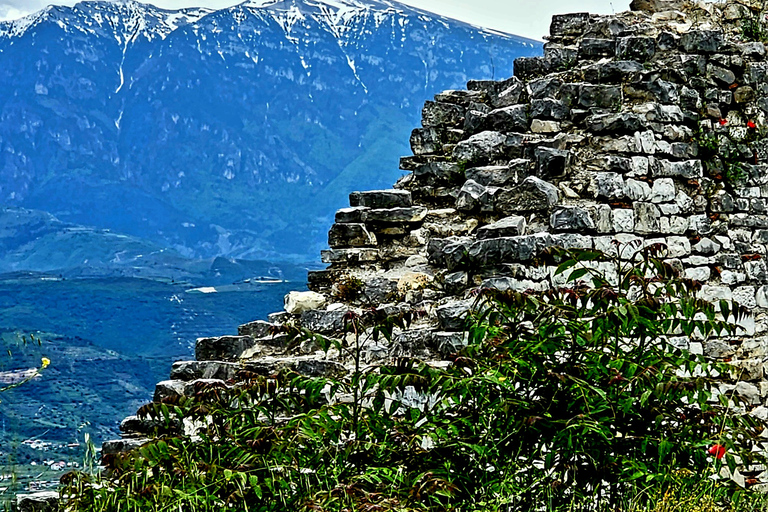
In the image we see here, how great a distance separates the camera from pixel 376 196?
26.4 feet

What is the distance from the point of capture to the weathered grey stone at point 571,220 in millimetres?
6711

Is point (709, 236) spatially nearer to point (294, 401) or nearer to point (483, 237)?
point (483, 237)

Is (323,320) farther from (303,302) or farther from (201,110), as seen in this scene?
(201,110)

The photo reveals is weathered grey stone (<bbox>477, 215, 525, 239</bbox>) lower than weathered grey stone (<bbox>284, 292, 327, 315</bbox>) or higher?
higher

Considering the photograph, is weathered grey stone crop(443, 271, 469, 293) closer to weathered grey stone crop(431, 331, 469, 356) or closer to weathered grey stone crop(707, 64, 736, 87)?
weathered grey stone crop(431, 331, 469, 356)

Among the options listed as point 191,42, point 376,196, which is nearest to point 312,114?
point 191,42

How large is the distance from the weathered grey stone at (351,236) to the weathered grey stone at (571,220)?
5.50 ft

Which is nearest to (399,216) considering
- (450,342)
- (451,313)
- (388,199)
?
(388,199)

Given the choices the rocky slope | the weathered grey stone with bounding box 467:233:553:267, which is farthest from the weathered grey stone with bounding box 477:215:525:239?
the weathered grey stone with bounding box 467:233:553:267

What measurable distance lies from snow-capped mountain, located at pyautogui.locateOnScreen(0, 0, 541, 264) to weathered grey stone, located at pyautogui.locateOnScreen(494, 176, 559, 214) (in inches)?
1928

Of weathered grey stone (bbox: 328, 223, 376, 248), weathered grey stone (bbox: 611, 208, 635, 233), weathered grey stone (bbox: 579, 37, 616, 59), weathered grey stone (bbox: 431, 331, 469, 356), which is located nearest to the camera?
weathered grey stone (bbox: 431, 331, 469, 356)

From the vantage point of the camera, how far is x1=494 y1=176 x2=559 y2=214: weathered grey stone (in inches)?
270

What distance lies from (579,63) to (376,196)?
1783mm

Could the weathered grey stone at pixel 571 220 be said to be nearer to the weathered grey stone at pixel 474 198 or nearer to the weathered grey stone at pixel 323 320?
the weathered grey stone at pixel 474 198
